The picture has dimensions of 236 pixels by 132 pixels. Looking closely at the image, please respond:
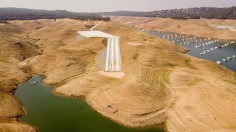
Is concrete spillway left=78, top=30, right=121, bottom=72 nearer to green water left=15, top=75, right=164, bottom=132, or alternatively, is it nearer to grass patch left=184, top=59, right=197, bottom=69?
green water left=15, top=75, right=164, bottom=132

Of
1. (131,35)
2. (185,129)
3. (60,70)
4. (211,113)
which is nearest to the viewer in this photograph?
(185,129)

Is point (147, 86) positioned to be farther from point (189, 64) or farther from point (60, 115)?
point (189, 64)

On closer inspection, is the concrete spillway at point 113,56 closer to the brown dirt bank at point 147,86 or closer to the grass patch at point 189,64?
the brown dirt bank at point 147,86

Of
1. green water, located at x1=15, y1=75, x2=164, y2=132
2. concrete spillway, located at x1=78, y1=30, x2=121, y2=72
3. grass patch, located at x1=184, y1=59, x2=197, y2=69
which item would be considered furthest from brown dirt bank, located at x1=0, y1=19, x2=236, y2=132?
concrete spillway, located at x1=78, y1=30, x2=121, y2=72

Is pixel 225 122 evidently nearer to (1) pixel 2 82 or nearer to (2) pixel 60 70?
(2) pixel 60 70

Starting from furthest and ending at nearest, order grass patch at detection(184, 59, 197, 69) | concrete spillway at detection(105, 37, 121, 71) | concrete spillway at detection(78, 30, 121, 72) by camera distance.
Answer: grass patch at detection(184, 59, 197, 69)
concrete spillway at detection(105, 37, 121, 71)
concrete spillway at detection(78, 30, 121, 72)

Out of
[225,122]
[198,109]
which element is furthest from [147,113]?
[225,122]
